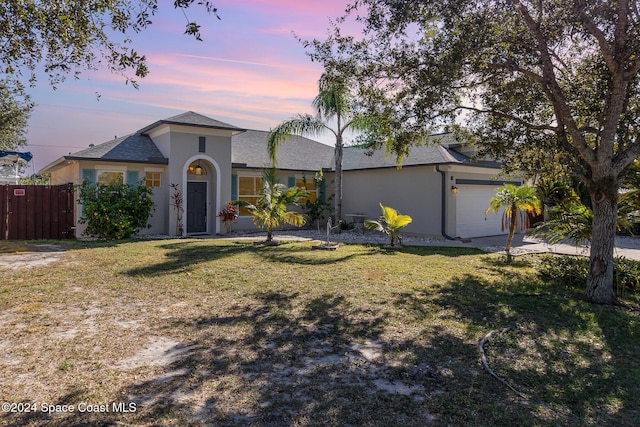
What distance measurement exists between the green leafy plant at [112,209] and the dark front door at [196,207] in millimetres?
2498

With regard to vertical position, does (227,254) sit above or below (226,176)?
below

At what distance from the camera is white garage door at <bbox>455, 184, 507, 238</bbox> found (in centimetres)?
1669

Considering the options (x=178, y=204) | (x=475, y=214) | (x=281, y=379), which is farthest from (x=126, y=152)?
(x=475, y=214)

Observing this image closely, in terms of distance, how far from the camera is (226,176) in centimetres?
1703

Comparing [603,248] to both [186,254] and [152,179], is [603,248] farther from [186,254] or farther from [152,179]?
[152,179]

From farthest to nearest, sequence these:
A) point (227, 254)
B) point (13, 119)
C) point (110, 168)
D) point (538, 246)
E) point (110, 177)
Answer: point (13, 119), point (110, 177), point (110, 168), point (538, 246), point (227, 254)

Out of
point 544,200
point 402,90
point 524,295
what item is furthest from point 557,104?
point 544,200

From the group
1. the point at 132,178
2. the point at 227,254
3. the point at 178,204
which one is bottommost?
the point at 227,254

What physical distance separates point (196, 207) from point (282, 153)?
19.2ft

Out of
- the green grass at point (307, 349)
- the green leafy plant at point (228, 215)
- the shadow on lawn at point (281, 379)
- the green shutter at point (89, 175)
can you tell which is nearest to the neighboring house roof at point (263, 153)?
the green shutter at point (89, 175)

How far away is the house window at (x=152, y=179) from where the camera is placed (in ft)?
52.1

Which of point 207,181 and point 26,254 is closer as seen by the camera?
point 26,254

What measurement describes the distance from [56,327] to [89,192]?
32.4ft

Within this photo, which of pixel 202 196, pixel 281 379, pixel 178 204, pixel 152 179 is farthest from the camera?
pixel 202 196
